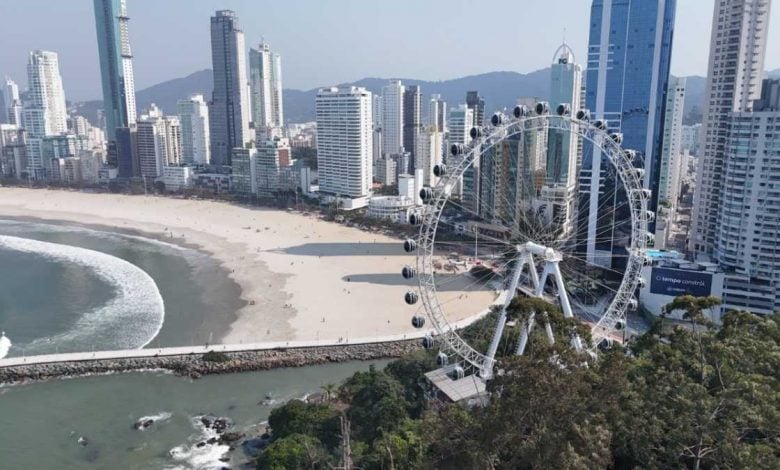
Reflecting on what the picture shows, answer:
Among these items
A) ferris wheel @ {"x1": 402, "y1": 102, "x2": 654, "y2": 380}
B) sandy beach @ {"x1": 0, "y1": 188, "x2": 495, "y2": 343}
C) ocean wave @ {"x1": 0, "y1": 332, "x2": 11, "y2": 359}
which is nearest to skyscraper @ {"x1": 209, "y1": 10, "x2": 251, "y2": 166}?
sandy beach @ {"x1": 0, "y1": 188, "x2": 495, "y2": 343}

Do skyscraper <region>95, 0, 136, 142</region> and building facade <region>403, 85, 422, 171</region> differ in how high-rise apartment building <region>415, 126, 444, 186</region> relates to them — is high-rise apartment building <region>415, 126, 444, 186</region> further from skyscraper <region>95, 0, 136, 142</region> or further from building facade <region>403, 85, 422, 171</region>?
skyscraper <region>95, 0, 136, 142</region>

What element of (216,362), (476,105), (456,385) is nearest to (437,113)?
(476,105)

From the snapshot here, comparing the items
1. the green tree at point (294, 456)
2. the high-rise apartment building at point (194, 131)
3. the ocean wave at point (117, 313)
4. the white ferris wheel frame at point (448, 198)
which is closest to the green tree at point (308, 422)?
the green tree at point (294, 456)

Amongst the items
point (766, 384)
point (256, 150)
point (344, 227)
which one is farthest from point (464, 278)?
point (256, 150)

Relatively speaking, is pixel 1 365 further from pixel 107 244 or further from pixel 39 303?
pixel 107 244

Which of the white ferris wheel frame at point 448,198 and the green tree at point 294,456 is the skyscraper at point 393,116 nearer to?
the white ferris wheel frame at point 448,198
